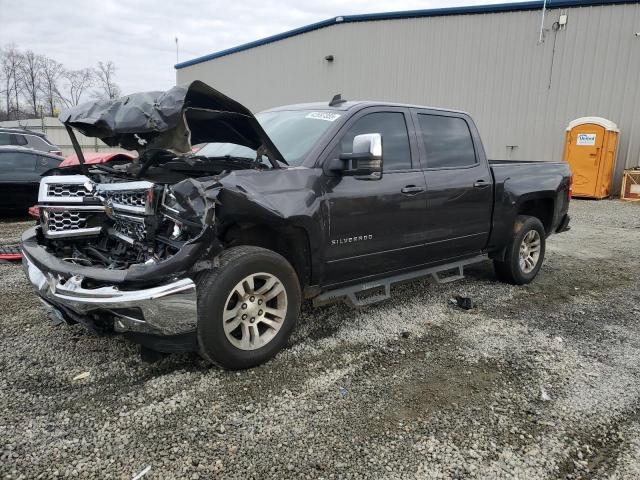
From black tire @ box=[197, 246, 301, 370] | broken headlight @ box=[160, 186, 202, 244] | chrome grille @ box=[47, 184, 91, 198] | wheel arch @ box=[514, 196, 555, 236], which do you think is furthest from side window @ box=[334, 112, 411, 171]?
wheel arch @ box=[514, 196, 555, 236]

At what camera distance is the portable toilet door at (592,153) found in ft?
43.2

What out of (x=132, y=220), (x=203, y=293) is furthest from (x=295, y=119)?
(x=203, y=293)

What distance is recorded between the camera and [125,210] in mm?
Answer: 3281

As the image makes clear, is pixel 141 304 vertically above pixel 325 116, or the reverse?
pixel 325 116

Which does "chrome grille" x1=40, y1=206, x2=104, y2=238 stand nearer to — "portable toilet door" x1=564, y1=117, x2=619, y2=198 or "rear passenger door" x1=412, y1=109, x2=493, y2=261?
"rear passenger door" x1=412, y1=109, x2=493, y2=261

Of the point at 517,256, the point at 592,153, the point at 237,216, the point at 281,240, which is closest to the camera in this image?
the point at 237,216

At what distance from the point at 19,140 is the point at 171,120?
551 inches

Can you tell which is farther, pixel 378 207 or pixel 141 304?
pixel 378 207

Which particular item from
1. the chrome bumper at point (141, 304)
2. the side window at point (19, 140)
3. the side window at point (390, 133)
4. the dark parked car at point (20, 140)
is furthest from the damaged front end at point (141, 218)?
the side window at point (19, 140)

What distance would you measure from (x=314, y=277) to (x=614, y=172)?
550 inches

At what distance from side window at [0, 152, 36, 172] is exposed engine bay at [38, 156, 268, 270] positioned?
5.79 meters

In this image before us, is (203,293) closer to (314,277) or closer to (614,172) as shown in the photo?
(314,277)

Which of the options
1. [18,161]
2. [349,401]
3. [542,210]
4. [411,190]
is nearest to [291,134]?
[411,190]

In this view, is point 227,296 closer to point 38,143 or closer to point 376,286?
point 376,286
